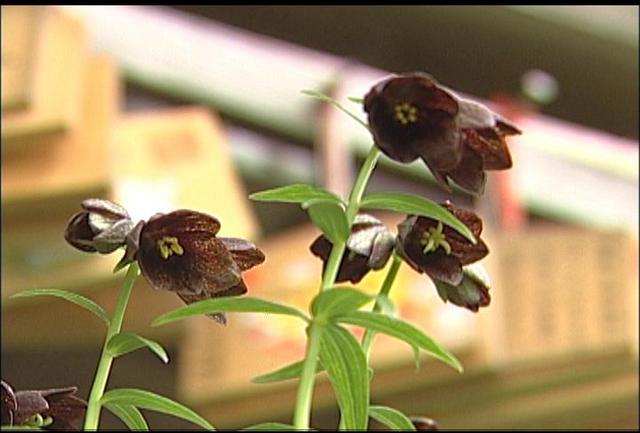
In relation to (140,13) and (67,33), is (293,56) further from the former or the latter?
(67,33)

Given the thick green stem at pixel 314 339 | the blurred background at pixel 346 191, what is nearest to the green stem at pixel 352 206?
the thick green stem at pixel 314 339

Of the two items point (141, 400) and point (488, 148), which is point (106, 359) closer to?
point (141, 400)

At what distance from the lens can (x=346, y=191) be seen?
2160 millimetres

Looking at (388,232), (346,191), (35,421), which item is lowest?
(35,421)

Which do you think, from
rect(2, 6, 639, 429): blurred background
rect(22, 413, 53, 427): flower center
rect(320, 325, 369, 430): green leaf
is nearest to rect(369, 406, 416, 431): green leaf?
rect(320, 325, 369, 430): green leaf

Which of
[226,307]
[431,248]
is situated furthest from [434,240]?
[226,307]

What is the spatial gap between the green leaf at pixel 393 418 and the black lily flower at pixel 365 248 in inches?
2.3

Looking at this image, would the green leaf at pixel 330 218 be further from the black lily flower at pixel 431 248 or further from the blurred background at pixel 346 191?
the blurred background at pixel 346 191

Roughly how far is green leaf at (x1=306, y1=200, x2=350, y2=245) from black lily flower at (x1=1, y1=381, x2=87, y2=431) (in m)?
0.13

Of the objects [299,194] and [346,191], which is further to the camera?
[346,191]

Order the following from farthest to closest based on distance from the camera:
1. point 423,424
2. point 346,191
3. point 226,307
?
point 346,191, point 423,424, point 226,307

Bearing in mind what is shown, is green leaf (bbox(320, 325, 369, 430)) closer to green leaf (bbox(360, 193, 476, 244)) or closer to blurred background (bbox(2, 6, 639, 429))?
green leaf (bbox(360, 193, 476, 244))

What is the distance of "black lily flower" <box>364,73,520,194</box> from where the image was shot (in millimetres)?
556

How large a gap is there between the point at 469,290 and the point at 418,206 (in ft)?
0.22
